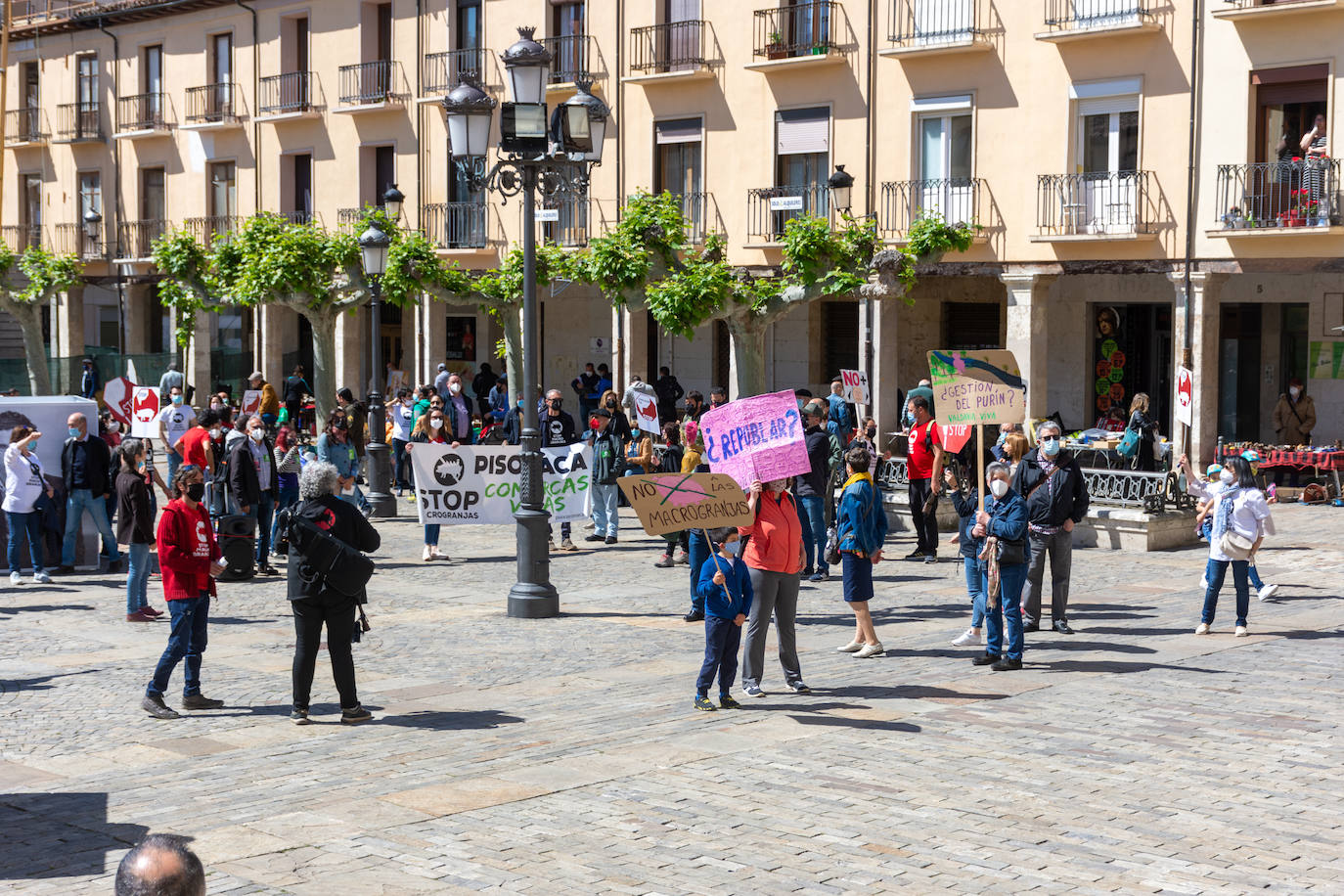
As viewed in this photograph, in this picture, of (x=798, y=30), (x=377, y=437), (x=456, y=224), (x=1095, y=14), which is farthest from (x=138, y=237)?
(x=1095, y=14)

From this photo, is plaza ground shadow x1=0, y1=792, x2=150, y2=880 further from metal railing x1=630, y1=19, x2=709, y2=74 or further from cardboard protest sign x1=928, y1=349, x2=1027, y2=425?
metal railing x1=630, y1=19, x2=709, y2=74

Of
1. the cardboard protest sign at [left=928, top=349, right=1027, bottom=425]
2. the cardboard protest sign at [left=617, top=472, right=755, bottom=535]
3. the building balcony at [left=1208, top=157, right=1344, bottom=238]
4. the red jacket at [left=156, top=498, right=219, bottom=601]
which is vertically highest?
the building balcony at [left=1208, top=157, right=1344, bottom=238]

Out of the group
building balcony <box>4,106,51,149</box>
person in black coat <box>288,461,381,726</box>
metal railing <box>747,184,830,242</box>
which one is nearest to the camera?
person in black coat <box>288,461,381,726</box>

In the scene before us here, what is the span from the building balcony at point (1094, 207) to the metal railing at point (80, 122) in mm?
27718

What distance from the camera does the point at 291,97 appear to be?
1543 inches

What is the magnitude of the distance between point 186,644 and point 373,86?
93.6ft

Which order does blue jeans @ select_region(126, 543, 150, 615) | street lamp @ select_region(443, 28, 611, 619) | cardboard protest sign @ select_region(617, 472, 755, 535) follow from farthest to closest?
street lamp @ select_region(443, 28, 611, 619)
blue jeans @ select_region(126, 543, 150, 615)
cardboard protest sign @ select_region(617, 472, 755, 535)

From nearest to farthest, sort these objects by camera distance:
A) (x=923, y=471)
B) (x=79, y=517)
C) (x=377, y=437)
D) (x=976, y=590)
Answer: (x=976, y=590)
(x=79, y=517)
(x=923, y=471)
(x=377, y=437)

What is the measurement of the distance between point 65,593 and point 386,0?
961 inches

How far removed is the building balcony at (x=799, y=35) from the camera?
30.0m

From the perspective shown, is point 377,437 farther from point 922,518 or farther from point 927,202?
point 927,202

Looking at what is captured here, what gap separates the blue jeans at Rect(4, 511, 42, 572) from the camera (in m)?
16.4

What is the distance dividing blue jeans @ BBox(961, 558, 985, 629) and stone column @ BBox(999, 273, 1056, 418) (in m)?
16.0

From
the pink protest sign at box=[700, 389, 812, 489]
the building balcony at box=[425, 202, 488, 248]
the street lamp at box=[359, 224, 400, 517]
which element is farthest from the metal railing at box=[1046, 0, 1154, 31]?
the pink protest sign at box=[700, 389, 812, 489]
